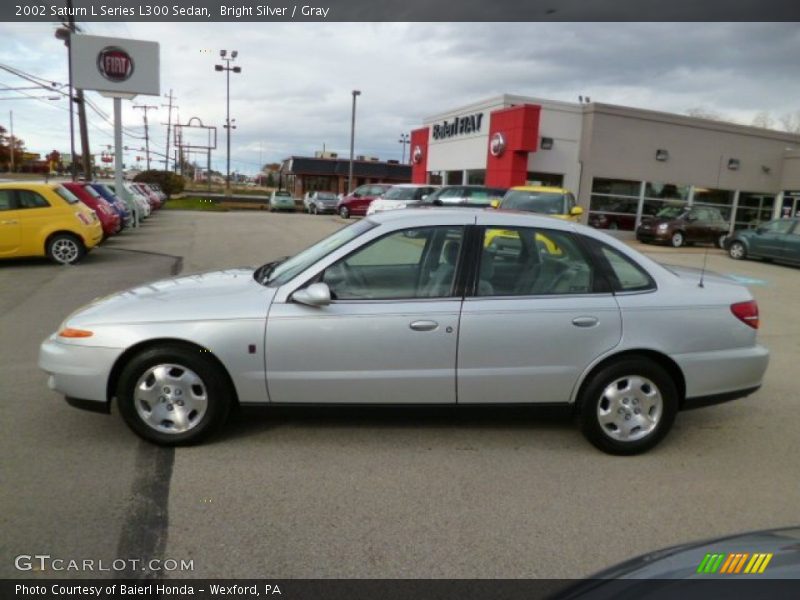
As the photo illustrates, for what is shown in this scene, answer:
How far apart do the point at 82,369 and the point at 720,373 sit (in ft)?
13.8

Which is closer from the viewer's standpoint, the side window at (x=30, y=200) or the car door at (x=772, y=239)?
the side window at (x=30, y=200)

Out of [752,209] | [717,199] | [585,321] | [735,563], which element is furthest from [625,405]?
[752,209]

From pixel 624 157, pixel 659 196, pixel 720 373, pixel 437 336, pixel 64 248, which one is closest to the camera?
pixel 437 336

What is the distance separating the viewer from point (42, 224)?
11773 millimetres

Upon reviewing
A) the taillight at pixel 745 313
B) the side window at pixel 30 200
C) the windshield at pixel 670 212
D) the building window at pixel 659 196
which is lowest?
the taillight at pixel 745 313

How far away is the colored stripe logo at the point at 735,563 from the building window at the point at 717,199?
29.8 meters

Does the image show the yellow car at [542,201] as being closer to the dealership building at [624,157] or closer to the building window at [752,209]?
the dealership building at [624,157]

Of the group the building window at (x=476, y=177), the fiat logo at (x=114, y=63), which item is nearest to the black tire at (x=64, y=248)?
the fiat logo at (x=114, y=63)

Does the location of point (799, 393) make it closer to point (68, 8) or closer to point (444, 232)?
point (444, 232)

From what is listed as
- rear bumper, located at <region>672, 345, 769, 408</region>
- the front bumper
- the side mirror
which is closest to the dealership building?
rear bumper, located at <region>672, 345, 769, 408</region>

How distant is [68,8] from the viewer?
27.1 meters

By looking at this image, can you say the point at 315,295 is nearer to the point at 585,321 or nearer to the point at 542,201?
the point at 585,321

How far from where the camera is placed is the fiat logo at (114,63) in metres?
22.6

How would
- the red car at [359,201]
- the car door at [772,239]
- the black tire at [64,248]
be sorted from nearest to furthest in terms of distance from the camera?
the black tire at [64,248]
the car door at [772,239]
the red car at [359,201]
